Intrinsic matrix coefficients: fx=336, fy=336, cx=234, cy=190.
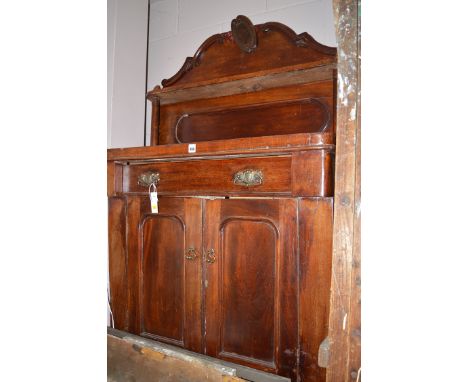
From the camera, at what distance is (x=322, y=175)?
103 centimetres

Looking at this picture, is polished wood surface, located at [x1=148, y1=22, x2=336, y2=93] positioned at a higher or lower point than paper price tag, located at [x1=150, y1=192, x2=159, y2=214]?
higher

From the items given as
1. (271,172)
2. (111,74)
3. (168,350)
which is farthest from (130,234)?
(111,74)

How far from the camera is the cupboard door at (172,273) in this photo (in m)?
1.29

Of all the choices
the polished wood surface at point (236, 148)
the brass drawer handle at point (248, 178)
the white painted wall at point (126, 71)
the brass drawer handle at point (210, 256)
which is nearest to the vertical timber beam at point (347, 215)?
the polished wood surface at point (236, 148)

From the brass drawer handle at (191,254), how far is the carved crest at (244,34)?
995mm

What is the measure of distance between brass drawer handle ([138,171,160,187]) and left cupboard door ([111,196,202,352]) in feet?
0.21

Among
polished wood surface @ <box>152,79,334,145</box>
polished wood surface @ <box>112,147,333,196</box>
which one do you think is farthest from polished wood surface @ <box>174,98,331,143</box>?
polished wood surface @ <box>112,147,333,196</box>

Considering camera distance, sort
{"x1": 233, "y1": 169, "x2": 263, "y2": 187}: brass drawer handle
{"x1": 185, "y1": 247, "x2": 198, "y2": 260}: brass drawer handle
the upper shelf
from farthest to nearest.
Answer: the upper shelf → {"x1": 185, "y1": 247, "x2": 198, "y2": 260}: brass drawer handle → {"x1": 233, "y1": 169, "x2": 263, "y2": 187}: brass drawer handle

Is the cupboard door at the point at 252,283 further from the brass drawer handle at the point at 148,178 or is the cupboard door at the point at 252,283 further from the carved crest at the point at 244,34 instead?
the carved crest at the point at 244,34

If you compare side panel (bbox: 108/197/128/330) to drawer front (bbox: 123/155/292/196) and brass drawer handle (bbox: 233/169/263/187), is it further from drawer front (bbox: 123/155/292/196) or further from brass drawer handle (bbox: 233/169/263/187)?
brass drawer handle (bbox: 233/169/263/187)

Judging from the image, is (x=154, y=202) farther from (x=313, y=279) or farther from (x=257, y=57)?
(x=257, y=57)

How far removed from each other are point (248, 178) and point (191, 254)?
381mm

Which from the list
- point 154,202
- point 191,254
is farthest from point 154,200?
point 191,254

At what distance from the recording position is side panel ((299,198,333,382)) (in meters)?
1.03
